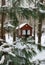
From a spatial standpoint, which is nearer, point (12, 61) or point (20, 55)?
point (12, 61)

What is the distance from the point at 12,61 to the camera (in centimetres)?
142

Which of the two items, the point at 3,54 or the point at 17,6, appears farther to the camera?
the point at 17,6

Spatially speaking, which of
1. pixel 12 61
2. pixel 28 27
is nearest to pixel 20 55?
pixel 12 61

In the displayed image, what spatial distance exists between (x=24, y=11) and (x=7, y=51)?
1.31 ft

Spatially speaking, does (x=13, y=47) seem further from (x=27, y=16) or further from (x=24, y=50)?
(x=27, y=16)

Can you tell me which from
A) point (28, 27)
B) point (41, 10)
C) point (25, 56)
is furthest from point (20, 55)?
point (28, 27)

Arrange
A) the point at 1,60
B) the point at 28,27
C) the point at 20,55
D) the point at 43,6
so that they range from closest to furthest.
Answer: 1. the point at 1,60
2. the point at 20,55
3. the point at 43,6
4. the point at 28,27

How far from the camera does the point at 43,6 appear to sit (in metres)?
1.67

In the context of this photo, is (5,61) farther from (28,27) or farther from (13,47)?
(28,27)

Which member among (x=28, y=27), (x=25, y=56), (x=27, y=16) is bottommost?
(x=28, y=27)

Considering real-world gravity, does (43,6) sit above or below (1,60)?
above

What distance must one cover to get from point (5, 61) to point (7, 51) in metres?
0.09

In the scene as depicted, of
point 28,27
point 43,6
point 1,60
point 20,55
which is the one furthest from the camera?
point 28,27

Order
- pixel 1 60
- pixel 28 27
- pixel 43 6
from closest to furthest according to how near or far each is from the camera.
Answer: pixel 1 60 < pixel 43 6 < pixel 28 27
